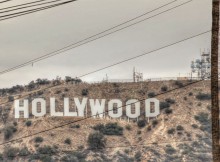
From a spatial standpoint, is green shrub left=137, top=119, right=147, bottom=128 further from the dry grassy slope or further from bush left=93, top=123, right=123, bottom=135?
bush left=93, top=123, right=123, bottom=135

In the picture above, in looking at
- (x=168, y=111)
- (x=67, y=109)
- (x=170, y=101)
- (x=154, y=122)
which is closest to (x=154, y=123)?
(x=154, y=122)

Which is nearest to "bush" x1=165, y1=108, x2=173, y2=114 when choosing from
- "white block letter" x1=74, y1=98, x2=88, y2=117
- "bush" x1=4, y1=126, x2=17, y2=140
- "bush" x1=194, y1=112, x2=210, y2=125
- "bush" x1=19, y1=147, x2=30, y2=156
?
"bush" x1=194, y1=112, x2=210, y2=125

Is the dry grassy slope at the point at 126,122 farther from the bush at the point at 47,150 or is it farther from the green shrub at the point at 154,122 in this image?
the bush at the point at 47,150

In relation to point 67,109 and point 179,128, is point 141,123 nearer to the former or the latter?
point 179,128

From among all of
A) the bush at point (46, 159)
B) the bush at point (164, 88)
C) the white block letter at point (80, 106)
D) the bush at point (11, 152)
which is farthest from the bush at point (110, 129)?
the bush at point (164, 88)

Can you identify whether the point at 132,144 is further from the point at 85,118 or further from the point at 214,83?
the point at 214,83

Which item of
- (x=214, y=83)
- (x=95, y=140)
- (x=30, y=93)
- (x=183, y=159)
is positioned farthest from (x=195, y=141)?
(x=214, y=83)
